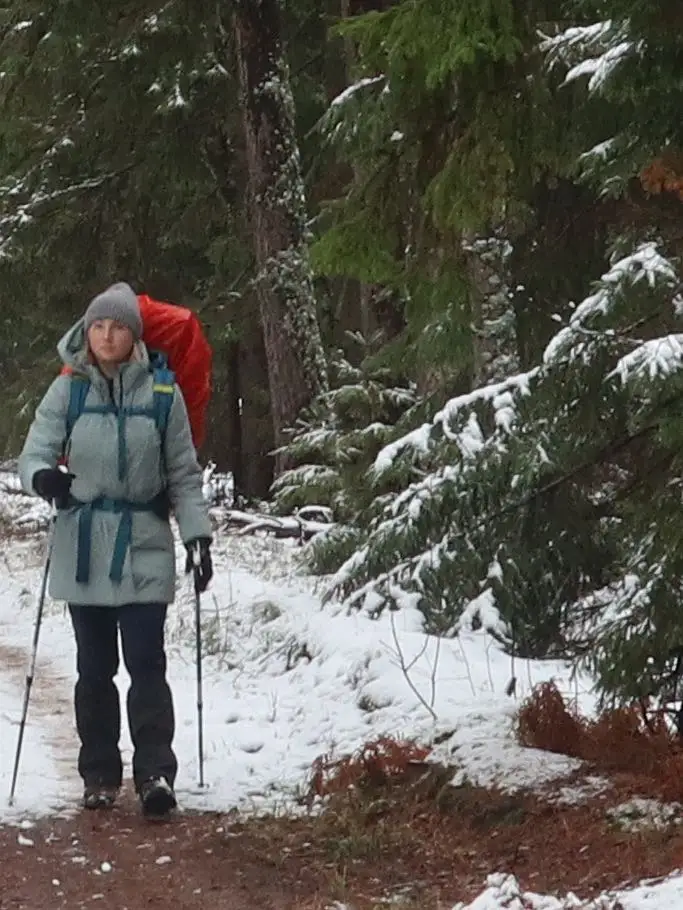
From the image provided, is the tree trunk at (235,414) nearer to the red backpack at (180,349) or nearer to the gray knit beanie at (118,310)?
the red backpack at (180,349)

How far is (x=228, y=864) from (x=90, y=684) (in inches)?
45.2

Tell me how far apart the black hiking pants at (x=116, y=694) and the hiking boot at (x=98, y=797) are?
0.03 meters

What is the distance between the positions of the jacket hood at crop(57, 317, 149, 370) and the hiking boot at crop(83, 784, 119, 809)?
1.84m

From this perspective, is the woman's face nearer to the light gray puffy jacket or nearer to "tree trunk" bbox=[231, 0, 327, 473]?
the light gray puffy jacket

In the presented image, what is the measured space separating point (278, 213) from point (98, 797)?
9.62 meters

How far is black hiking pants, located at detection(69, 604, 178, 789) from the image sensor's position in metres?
5.56

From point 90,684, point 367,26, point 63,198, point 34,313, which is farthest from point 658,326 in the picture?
point 34,313

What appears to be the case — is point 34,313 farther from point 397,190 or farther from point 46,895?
point 46,895

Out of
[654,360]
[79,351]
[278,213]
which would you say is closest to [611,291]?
[654,360]

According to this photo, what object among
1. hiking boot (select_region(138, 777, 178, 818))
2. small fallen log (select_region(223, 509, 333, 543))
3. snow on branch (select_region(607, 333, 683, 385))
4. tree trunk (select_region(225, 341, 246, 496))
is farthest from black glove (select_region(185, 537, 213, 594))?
tree trunk (select_region(225, 341, 246, 496))

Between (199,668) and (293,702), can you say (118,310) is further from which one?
(293,702)

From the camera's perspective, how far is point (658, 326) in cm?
484

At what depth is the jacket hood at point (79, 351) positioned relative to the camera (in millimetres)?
5586

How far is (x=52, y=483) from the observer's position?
212 inches
